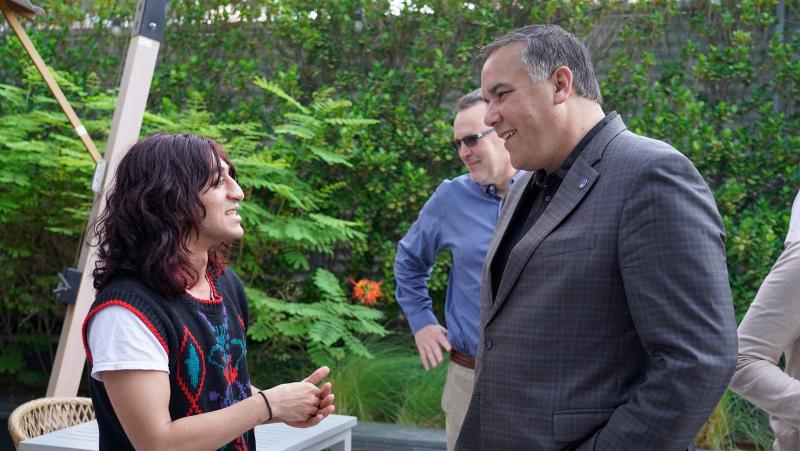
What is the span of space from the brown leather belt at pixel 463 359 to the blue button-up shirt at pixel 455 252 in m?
0.02

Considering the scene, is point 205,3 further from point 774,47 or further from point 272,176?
point 774,47

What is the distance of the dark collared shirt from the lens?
2277 mm

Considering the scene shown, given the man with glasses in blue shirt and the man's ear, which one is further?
the man with glasses in blue shirt

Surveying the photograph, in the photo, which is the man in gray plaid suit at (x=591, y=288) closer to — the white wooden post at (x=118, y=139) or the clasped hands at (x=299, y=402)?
the clasped hands at (x=299, y=402)

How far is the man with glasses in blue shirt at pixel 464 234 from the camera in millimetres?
4031

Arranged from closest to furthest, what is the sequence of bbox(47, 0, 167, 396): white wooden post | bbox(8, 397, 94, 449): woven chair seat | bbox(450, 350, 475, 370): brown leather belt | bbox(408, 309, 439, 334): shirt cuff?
bbox(8, 397, 94, 449): woven chair seat < bbox(450, 350, 475, 370): brown leather belt < bbox(408, 309, 439, 334): shirt cuff < bbox(47, 0, 167, 396): white wooden post

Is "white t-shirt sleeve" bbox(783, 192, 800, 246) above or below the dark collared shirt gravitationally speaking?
above

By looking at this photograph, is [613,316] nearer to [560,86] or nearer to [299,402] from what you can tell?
[560,86]

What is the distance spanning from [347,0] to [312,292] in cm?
281

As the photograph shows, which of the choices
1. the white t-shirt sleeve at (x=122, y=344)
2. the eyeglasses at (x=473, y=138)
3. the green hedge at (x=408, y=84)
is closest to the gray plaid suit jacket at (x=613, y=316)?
the white t-shirt sleeve at (x=122, y=344)

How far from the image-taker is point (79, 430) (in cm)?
324

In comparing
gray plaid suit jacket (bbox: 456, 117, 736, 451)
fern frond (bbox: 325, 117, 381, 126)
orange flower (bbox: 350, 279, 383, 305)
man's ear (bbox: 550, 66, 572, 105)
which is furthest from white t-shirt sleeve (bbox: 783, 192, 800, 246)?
fern frond (bbox: 325, 117, 381, 126)

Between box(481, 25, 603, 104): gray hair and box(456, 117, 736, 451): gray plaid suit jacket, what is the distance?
15 cm

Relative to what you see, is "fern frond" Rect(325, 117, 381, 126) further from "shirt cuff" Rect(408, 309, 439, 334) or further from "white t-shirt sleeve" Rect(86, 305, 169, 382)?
"white t-shirt sleeve" Rect(86, 305, 169, 382)
